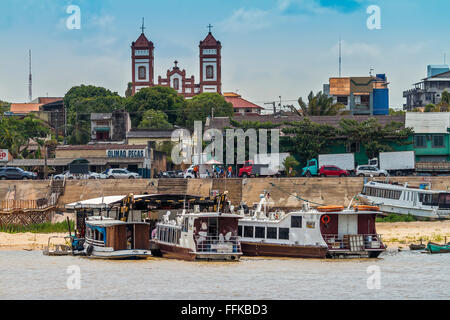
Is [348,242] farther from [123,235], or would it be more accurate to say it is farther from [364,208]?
[123,235]

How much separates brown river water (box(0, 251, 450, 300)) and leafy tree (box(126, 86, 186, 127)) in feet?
253

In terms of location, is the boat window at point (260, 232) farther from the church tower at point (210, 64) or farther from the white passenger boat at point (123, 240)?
the church tower at point (210, 64)

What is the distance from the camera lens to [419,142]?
233ft

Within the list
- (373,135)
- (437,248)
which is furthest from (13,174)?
(437,248)

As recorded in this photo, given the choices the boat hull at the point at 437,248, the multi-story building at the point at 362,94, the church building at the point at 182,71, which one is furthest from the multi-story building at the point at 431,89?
the boat hull at the point at 437,248

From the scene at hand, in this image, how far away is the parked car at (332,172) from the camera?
65.0 meters

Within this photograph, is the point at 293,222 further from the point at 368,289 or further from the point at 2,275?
the point at 2,275

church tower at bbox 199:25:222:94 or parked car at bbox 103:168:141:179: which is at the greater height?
church tower at bbox 199:25:222:94

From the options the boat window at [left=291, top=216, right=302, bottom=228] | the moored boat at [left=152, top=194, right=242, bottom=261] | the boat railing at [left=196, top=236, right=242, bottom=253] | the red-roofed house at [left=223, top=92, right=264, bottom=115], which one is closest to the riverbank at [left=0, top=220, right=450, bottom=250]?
the boat window at [left=291, top=216, right=302, bottom=228]

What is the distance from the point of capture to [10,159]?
77000mm

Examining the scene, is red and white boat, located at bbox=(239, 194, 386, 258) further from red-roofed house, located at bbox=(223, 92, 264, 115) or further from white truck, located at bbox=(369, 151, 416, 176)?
red-roofed house, located at bbox=(223, 92, 264, 115)

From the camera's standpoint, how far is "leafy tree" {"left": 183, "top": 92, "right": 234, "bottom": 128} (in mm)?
112306

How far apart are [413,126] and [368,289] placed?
4250cm

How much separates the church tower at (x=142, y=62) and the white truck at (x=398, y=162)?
94.4 m
